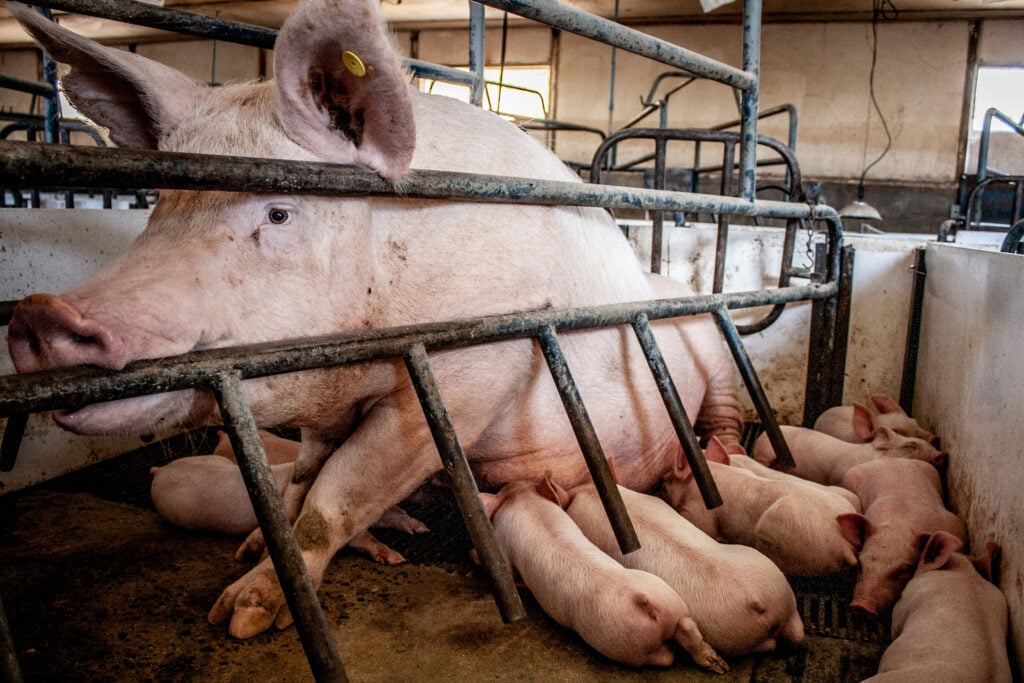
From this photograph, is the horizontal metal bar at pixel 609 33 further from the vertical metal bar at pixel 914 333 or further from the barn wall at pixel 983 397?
the vertical metal bar at pixel 914 333

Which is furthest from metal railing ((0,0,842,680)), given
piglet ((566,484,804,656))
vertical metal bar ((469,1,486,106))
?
vertical metal bar ((469,1,486,106))

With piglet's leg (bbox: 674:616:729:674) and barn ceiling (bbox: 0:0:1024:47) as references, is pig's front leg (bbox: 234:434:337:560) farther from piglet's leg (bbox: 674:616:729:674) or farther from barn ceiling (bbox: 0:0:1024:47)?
barn ceiling (bbox: 0:0:1024:47)

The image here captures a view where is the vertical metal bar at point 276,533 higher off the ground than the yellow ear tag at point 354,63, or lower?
lower

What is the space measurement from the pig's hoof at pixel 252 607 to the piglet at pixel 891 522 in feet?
4.65

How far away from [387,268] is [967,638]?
1.46 m

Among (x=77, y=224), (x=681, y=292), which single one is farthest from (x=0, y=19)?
(x=681, y=292)

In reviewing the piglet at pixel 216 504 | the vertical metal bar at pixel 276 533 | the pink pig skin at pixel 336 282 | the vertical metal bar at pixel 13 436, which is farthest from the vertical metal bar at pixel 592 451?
the vertical metal bar at pixel 13 436

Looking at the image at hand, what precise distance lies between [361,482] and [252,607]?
382 mm

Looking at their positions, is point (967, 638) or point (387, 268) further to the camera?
point (387, 268)

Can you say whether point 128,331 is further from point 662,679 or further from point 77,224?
point 77,224

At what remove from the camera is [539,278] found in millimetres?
2115

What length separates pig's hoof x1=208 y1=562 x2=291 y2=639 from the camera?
69.6 inches

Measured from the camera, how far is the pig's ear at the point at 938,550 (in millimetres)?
1826

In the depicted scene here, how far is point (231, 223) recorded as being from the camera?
153 cm
